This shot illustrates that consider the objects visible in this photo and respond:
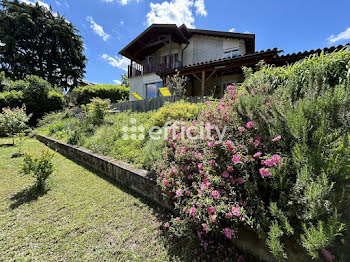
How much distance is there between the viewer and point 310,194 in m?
1.14

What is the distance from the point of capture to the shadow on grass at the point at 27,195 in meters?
2.69

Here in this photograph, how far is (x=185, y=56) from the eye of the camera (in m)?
12.7

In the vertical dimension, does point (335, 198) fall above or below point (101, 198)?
above

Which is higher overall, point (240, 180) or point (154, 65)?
point (154, 65)

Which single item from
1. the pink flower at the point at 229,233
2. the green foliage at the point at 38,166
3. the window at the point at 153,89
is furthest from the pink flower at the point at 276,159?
the window at the point at 153,89

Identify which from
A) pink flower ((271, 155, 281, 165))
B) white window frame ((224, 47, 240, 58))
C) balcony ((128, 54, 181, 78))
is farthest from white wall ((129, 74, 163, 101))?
pink flower ((271, 155, 281, 165))

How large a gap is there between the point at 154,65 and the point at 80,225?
1306 centimetres

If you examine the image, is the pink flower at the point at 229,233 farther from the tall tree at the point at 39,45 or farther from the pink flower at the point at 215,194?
the tall tree at the point at 39,45

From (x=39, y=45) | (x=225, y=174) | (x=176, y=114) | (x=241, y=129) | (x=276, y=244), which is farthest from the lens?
(x=39, y=45)

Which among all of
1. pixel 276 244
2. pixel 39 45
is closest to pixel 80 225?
pixel 276 244

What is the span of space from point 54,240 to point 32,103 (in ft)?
50.8

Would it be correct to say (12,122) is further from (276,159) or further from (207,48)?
(207,48)

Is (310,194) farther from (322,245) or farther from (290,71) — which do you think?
(290,71)

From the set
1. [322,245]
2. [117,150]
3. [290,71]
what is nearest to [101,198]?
[117,150]
